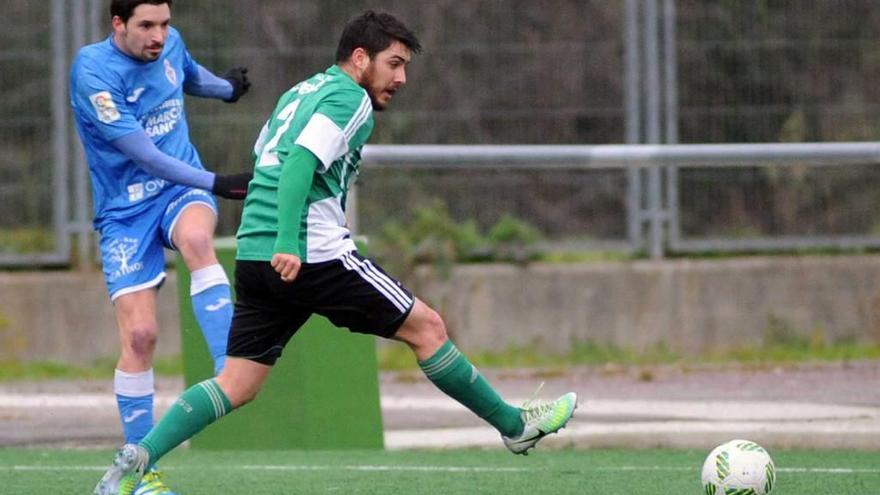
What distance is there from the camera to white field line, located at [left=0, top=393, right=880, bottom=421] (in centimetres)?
855

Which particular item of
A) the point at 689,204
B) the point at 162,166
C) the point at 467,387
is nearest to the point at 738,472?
the point at 467,387

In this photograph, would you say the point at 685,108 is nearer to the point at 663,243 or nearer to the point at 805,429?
the point at 663,243

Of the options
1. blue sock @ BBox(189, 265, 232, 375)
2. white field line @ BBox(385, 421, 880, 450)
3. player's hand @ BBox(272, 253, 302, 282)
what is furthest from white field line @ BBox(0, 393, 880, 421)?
player's hand @ BBox(272, 253, 302, 282)

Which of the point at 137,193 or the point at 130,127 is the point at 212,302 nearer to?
the point at 137,193

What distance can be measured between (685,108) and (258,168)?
6652 millimetres

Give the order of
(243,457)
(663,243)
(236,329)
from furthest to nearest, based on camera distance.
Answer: (663,243) < (243,457) < (236,329)

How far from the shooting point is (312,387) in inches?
311

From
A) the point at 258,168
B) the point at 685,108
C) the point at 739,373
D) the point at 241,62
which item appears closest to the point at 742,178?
the point at 685,108

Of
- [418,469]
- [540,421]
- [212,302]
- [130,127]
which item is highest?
[130,127]

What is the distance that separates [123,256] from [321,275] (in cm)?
116

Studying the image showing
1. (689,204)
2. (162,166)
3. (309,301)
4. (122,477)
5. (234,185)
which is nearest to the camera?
(122,477)

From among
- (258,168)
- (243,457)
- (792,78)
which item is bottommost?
(243,457)

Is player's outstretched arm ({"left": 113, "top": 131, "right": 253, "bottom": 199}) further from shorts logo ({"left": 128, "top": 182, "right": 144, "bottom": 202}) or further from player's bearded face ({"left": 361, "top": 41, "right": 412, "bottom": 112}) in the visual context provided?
player's bearded face ({"left": 361, "top": 41, "right": 412, "bottom": 112})

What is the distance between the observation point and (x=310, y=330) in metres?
7.90
